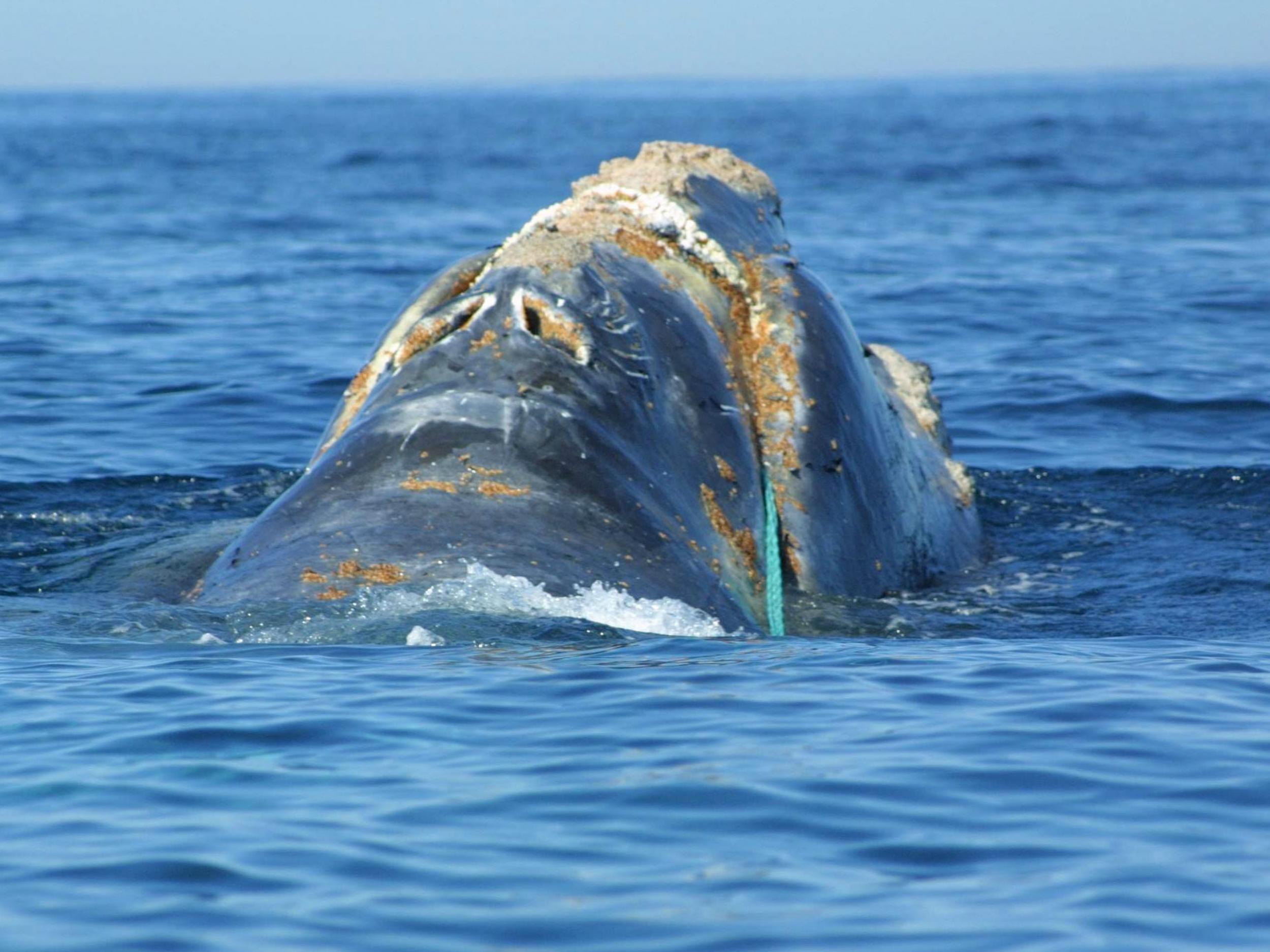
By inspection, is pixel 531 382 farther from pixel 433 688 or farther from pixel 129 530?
pixel 129 530

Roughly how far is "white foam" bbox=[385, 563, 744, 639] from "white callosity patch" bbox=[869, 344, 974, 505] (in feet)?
10.2

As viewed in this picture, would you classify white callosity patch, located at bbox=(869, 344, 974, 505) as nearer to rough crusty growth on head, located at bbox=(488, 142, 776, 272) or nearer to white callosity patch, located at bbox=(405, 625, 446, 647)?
rough crusty growth on head, located at bbox=(488, 142, 776, 272)

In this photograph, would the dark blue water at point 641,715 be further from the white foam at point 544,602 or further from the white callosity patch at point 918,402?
the white callosity patch at point 918,402

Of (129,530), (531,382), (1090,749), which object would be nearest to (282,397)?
(129,530)

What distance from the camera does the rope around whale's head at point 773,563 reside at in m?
6.76

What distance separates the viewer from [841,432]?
24.7ft

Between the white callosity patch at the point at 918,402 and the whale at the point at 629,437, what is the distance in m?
0.31

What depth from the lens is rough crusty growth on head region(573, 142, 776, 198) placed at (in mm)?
8203

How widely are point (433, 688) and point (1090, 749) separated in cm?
186

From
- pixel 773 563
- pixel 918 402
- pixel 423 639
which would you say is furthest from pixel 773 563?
pixel 918 402

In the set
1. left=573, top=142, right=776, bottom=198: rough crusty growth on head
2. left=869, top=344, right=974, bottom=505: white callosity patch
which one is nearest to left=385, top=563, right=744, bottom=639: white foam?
left=573, top=142, right=776, bottom=198: rough crusty growth on head

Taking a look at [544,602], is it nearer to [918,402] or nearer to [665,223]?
[665,223]

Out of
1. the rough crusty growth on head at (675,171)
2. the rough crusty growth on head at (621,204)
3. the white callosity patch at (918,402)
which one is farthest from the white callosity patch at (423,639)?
the white callosity patch at (918,402)

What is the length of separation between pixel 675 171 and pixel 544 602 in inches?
123
